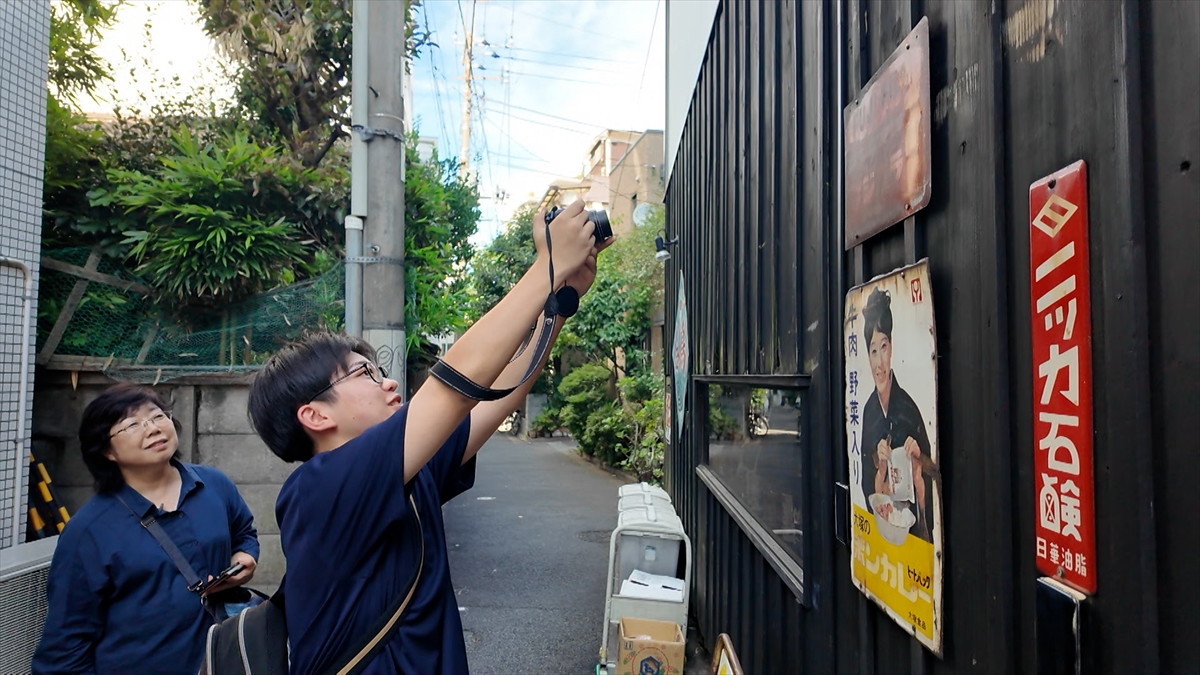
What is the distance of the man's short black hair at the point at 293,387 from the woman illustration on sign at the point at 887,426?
52.2 inches

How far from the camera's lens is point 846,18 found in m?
2.21

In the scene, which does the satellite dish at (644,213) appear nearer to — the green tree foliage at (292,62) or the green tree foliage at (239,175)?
the green tree foliage at (239,175)

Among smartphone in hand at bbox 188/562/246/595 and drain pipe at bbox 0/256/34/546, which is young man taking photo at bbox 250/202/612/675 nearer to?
smartphone in hand at bbox 188/562/246/595

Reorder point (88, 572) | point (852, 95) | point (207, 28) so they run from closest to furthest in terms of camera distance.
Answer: point (852, 95) < point (88, 572) < point (207, 28)

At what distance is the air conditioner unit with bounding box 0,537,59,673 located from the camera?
2.95 metres

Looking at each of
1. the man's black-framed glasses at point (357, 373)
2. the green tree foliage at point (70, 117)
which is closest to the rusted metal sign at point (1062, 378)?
the man's black-framed glasses at point (357, 373)

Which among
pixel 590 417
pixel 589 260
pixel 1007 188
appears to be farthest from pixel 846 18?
pixel 590 417

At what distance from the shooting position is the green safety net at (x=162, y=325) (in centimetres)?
502

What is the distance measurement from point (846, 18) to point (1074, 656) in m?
1.87

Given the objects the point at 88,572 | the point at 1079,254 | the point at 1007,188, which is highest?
the point at 1007,188

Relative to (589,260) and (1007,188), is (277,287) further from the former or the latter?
(1007,188)

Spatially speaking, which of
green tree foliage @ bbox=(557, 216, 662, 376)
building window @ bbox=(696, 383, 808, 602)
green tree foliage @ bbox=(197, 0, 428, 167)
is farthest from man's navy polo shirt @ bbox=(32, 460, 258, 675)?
green tree foliage @ bbox=(557, 216, 662, 376)

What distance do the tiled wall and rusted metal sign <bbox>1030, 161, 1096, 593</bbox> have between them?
172 inches

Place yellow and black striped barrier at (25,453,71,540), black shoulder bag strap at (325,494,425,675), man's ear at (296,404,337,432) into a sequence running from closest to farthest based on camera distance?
black shoulder bag strap at (325,494,425,675), man's ear at (296,404,337,432), yellow and black striped barrier at (25,453,71,540)
